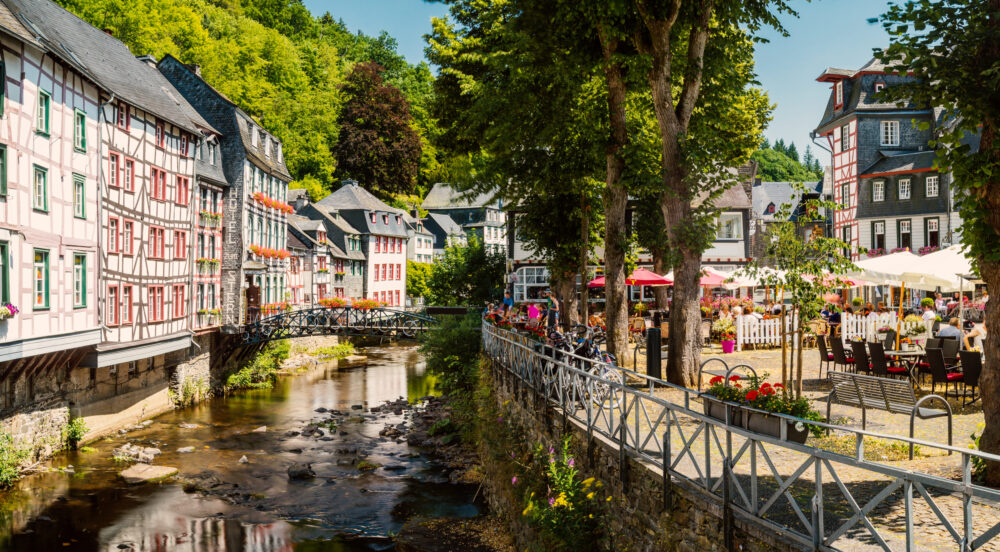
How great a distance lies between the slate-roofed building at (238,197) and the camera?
34406 mm

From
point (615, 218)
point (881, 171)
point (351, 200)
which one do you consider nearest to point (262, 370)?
point (615, 218)

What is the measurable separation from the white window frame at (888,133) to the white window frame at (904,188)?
2.53 m

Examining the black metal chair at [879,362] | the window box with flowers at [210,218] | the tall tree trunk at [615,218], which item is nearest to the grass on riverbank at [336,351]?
the window box with flowers at [210,218]

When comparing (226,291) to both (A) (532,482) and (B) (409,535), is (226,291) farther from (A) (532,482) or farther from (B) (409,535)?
(A) (532,482)

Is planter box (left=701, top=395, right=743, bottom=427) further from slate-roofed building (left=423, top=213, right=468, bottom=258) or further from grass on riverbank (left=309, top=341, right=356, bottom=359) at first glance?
slate-roofed building (left=423, top=213, right=468, bottom=258)

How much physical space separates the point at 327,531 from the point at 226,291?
2057 centimetres

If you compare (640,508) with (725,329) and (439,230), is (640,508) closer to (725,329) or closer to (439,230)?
(725,329)

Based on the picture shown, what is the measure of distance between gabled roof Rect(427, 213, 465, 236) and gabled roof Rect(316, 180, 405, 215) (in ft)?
57.9

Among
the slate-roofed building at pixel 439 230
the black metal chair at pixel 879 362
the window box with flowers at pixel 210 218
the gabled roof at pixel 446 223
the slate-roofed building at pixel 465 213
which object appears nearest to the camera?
the black metal chair at pixel 879 362

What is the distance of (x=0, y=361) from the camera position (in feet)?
57.1

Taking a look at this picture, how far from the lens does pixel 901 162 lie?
40.9 m

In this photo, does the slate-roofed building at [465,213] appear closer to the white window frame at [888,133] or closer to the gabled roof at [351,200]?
the gabled roof at [351,200]

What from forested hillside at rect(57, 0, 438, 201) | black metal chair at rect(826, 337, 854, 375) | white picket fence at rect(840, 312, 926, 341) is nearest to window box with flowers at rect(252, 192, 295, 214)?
forested hillside at rect(57, 0, 438, 201)

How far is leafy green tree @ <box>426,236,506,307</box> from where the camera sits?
4559 cm
